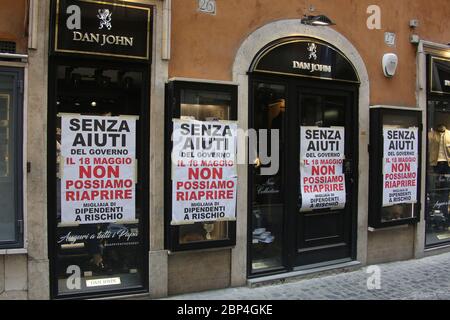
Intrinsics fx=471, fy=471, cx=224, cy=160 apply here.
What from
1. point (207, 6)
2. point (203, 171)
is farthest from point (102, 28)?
point (203, 171)

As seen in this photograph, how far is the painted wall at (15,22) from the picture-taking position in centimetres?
466

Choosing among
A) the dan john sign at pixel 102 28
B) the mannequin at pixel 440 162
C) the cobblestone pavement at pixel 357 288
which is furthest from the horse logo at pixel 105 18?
the mannequin at pixel 440 162

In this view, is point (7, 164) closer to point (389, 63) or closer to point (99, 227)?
point (99, 227)

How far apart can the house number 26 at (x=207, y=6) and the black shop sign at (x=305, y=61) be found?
0.83 metres

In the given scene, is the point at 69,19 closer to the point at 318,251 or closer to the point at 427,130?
the point at 318,251

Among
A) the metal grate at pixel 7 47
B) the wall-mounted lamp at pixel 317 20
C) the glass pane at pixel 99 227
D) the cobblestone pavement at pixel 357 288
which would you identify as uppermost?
the wall-mounted lamp at pixel 317 20

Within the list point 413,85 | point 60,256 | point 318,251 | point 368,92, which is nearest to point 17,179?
point 60,256

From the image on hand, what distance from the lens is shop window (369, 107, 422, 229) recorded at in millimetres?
7020

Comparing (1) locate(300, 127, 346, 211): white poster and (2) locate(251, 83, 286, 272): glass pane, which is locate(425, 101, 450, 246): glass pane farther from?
(2) locate(251, 83, 286, 272): glass pane

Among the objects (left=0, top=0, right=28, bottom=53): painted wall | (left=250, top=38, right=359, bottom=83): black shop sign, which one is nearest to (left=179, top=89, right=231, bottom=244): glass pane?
(left=250, top=38, right=359, bottom=83): black shop sign

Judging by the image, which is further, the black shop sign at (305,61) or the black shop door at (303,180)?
the black shop door at (303,180)

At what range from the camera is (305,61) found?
6.41 metres

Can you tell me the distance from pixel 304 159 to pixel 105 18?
317 cm

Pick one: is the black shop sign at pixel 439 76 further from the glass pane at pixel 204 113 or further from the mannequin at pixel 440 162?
the glass pane at pixel 204 113
